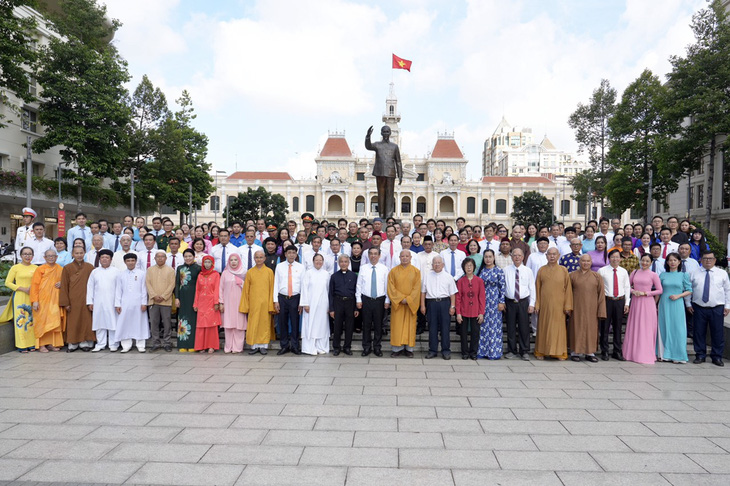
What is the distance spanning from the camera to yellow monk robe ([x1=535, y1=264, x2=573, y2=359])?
714 cm

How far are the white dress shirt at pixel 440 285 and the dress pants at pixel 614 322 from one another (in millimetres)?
2382

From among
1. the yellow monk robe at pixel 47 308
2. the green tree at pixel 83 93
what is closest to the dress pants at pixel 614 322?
the yellow monk robe at pixel 47 308

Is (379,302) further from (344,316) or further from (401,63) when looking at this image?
(401,63)

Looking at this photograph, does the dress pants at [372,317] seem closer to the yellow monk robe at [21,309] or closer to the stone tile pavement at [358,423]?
the stone tile pavement at [358,423]

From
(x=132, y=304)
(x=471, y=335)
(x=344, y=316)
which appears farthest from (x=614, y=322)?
(x=132, y=304)

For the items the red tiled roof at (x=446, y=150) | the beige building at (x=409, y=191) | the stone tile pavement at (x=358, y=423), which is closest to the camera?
the stone tile pavement at (x=358, y=423)

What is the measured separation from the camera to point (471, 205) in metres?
66.0

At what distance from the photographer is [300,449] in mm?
3895

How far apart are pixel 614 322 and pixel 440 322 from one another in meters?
2.67

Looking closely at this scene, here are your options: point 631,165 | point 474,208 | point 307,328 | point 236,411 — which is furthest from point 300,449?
point 474,208

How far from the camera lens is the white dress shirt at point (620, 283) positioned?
725 centimetres

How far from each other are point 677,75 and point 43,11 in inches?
1203

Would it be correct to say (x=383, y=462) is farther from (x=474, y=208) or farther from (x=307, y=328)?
(x=474, y=208)

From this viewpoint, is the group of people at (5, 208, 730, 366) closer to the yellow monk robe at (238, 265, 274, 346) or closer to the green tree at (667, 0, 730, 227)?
the yellow monk robe at (238, 265, 274, 346)
